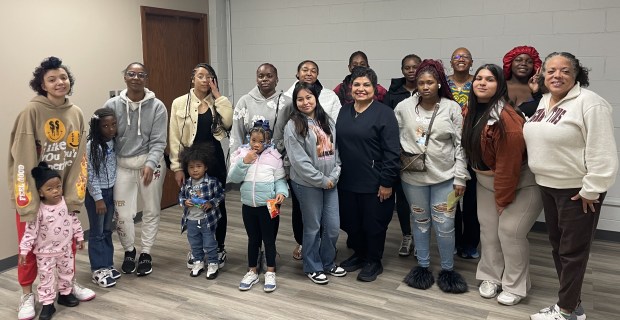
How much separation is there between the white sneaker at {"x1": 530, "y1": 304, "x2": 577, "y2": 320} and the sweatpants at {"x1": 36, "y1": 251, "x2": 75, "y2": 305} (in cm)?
270

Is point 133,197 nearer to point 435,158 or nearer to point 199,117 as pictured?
point 199,117

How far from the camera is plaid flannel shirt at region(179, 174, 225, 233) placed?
11.0 ft

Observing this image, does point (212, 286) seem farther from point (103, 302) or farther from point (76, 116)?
point (76, 116)

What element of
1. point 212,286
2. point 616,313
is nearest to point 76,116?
point 212,286

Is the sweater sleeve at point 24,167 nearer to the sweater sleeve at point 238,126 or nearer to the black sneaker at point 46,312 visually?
the black sneaker at point 46,312

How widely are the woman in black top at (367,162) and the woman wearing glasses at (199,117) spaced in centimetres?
86

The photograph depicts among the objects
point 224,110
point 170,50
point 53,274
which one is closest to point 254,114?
point 224,110

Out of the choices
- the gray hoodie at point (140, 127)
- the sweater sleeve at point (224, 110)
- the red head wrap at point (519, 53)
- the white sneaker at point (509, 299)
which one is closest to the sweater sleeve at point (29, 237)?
the gray hoodie at point (140, 127)

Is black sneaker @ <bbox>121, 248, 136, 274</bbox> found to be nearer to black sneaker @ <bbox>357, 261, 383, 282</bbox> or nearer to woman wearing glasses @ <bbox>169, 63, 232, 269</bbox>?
woman wearing glasses @ <bbox>169, 63, 232, 269</bbox>

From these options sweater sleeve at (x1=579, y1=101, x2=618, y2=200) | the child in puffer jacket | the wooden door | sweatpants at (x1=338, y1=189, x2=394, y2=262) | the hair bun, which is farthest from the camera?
the wooden door

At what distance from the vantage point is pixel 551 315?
273 cm

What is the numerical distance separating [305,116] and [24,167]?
163 centimetres

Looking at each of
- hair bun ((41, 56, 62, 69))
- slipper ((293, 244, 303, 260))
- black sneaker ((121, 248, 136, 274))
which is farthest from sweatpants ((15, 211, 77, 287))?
slipper ((293, 244, 303, 260))

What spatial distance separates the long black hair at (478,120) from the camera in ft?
9.12
